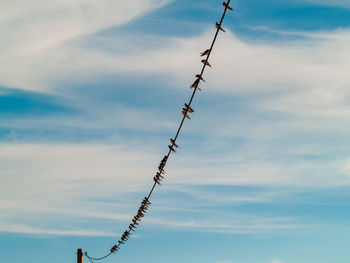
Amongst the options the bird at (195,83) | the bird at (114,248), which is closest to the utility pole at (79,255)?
the bird at (114,248)

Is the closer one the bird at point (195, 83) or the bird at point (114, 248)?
the bird at point (195, 83)

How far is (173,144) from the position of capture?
1812 centimetres

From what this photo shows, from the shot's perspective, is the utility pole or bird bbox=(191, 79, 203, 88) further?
the utility pole

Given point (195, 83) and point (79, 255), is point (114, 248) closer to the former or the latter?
point (79, 255)

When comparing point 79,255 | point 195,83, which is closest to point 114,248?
point 79,255

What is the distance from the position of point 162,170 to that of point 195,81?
553 cm

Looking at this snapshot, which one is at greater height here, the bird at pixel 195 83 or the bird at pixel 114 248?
the bird at pixel 195 83

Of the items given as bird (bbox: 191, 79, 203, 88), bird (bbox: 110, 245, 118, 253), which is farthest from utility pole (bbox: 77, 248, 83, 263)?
bird (bbox: 191, 79, 203, 88)

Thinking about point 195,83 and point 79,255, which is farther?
point 79,255

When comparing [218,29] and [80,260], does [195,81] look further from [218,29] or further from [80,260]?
[80,260]

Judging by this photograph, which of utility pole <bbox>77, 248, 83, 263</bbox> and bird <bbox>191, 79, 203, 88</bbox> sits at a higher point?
bird <bbox>191, 79, 203, 88</bbox>

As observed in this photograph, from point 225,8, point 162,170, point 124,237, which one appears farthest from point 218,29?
point 124,237

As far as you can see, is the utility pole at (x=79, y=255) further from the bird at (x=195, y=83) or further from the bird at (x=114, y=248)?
the bird at (x=195, y=83)

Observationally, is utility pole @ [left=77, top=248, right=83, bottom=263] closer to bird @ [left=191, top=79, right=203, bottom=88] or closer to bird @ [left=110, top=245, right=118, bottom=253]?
bird @ [left=110, top=245, right=118, bottom=253]
